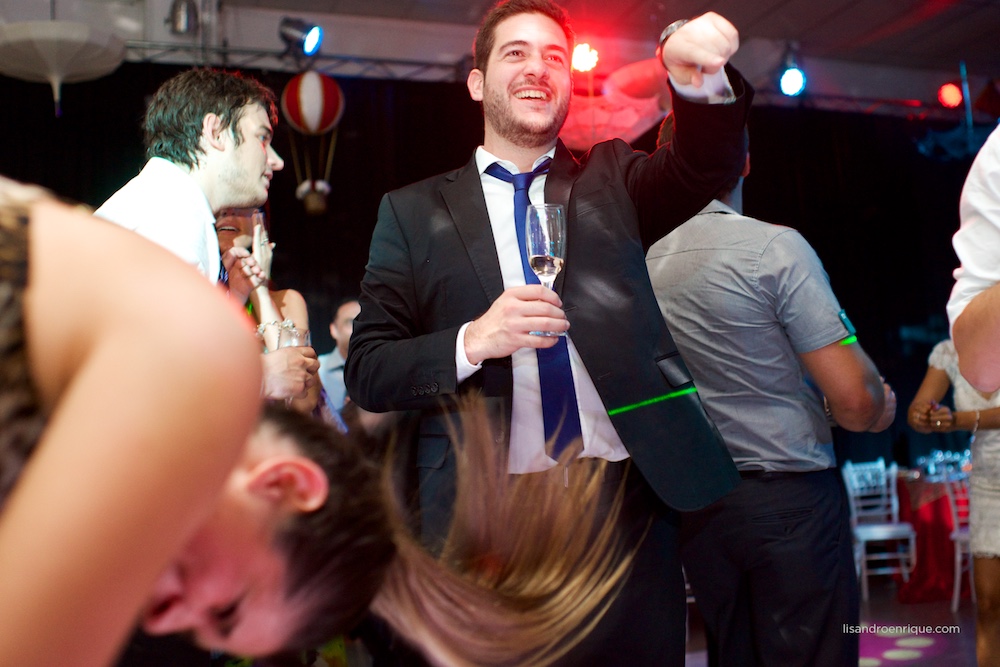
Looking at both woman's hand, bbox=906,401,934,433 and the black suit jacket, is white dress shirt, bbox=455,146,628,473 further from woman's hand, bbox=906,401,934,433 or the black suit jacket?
woman's hand, bbox=906,401,934,433

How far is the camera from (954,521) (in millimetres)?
5648

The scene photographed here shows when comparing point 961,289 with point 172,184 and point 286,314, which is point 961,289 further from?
point 286,314

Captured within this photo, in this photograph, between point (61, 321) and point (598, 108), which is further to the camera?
point (598, 108)

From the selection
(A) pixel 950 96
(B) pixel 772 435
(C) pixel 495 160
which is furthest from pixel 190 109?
(A) pixel 950 96

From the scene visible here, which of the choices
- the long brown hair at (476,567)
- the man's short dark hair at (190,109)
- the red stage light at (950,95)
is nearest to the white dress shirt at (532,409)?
the man's short dark hair at (190,109)

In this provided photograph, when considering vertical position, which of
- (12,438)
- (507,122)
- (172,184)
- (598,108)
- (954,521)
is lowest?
(954,521)

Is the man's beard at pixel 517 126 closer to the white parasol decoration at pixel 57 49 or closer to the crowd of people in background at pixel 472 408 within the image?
the crowd of people in background at pixel 472 408

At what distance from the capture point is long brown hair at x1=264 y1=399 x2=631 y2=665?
51 cm

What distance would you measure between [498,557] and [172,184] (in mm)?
1443

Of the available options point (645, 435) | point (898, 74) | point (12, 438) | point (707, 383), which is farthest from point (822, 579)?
point (898, 74)

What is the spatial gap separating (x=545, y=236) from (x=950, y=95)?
30.2 feet

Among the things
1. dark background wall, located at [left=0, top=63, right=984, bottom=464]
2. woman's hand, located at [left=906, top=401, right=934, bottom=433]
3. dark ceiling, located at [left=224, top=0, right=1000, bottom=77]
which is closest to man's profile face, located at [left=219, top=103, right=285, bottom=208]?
woman's hand, located at [left=906, top=401, right=934, bottom=433]

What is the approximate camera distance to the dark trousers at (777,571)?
6.35 ft

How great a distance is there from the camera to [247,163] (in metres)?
1.99
